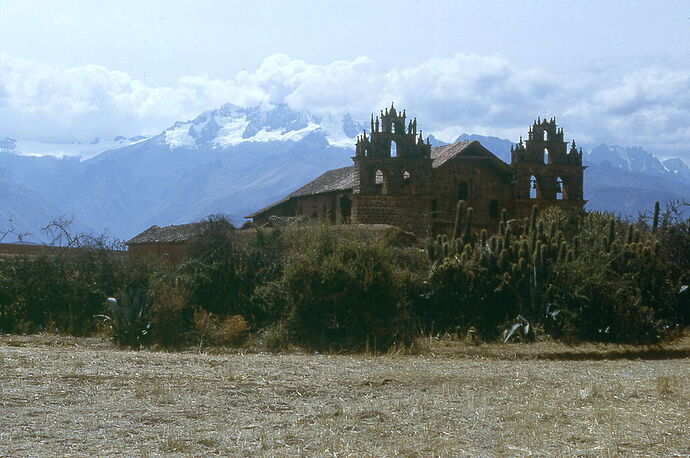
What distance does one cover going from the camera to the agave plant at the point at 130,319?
57.9 feet

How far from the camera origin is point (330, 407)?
32.3 ft

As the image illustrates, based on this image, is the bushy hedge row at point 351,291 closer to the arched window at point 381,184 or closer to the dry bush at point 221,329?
the dry bush at point 221,329

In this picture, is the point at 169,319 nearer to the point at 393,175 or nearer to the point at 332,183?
the point at 393,175

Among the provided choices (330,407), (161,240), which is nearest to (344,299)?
(330,407)

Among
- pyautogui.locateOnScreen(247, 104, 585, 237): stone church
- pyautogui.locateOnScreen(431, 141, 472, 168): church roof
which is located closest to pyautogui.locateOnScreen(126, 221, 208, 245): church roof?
pyautogui.locateOnScreen(247, 104, 585, 237): stone church

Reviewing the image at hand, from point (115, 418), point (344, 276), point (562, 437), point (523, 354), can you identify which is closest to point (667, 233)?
point (523, 354)

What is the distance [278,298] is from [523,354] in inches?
221

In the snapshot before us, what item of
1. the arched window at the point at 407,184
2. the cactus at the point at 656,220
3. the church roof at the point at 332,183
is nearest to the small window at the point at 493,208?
the arched window at the point at 407,184

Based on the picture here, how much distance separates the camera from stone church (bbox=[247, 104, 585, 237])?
38438mm

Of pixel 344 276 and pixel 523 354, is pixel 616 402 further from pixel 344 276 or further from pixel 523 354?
pixel 344 276

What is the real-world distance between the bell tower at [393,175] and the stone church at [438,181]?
0.16 ft

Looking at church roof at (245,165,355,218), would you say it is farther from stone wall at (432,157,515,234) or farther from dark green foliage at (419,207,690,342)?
dark green foliage at (419,207,690,342)

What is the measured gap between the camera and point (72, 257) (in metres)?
20.9

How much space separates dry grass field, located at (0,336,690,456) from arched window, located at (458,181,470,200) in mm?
27532
